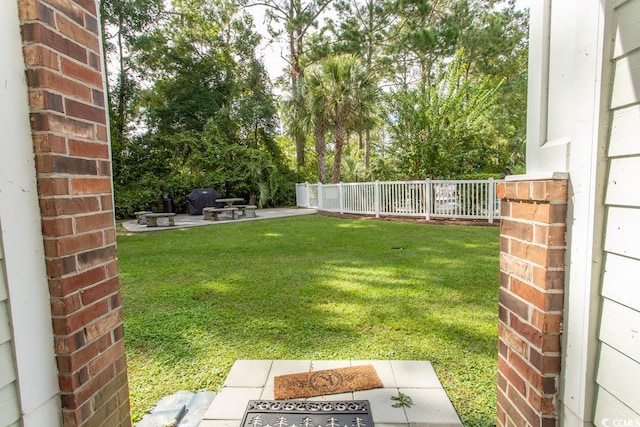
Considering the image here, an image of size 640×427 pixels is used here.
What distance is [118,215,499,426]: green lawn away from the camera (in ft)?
6.93

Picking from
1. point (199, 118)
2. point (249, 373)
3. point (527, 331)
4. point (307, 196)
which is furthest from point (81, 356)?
point (199, 118)

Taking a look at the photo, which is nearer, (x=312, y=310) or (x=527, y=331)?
(x=527, y=331)

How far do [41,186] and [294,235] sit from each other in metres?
6.22

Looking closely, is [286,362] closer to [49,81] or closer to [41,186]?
[41,186]

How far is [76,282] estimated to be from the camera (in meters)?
1.17

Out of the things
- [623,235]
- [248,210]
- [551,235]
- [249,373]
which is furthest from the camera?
[248,210]

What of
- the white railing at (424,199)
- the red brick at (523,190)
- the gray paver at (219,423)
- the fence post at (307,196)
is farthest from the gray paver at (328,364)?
the fence post at (307,196)

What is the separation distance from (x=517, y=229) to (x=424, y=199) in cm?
779

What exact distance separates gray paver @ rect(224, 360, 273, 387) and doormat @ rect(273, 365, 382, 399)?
101mm

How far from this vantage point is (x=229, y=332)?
2654mm

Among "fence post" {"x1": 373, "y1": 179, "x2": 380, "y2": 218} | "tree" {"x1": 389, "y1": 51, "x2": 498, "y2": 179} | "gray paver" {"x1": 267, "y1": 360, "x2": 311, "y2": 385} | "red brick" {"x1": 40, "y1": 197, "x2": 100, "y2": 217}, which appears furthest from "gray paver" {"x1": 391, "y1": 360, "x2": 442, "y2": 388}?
"tree" {"x1": 389, "y1": 51, "x2": 498, "y2": 179}

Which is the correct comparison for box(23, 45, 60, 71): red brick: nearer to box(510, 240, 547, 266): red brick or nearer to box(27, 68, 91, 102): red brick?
box(27, 68, 91, 102): red brick

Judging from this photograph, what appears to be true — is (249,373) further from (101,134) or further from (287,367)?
(101,134)

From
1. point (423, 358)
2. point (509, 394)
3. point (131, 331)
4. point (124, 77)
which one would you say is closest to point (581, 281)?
point (509, 394)
